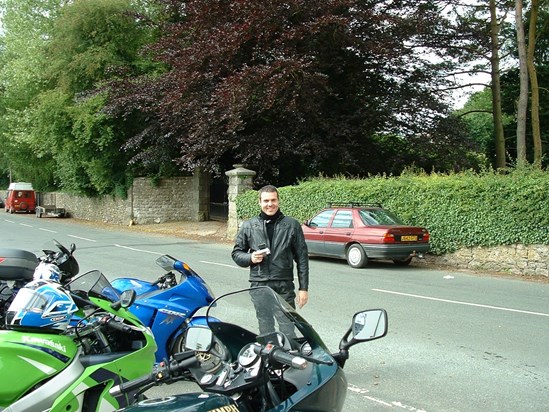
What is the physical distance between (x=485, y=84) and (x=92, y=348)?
23.9 meters

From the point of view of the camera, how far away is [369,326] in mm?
2736

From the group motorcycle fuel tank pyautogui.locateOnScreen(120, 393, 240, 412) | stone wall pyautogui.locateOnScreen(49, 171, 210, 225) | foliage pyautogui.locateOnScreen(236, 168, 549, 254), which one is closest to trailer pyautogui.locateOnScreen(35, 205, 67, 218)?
stone wall pyautogui.locateOnScreen(49, 171, 210, 225)

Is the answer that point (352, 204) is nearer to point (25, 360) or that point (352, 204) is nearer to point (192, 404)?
point (25, 360)

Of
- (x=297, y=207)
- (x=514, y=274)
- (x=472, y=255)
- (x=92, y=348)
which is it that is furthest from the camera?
(x=297, y=207)

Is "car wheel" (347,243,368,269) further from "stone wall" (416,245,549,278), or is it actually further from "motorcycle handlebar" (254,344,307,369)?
"motorcycle handlebar" (254,344,307,369)

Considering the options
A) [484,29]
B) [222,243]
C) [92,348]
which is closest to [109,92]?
[222,243]

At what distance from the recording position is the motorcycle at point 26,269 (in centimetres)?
445

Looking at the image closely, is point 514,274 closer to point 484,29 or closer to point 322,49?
point 322,49

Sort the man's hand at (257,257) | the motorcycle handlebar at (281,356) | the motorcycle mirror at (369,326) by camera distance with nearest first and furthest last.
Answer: the motorcycle handlebar at (281,356) < the motorcycle mirror at (369,326) < the man's hand at (257,257)

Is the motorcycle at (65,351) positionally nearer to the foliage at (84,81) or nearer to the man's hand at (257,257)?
the man's hand at (257,257)

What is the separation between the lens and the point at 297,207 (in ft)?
63.1

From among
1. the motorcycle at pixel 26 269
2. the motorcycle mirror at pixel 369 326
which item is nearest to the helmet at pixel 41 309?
the motorcycle at pixel 26 269

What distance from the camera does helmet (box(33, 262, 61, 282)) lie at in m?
4.48

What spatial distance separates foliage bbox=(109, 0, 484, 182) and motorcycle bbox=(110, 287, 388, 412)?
16560 mm
